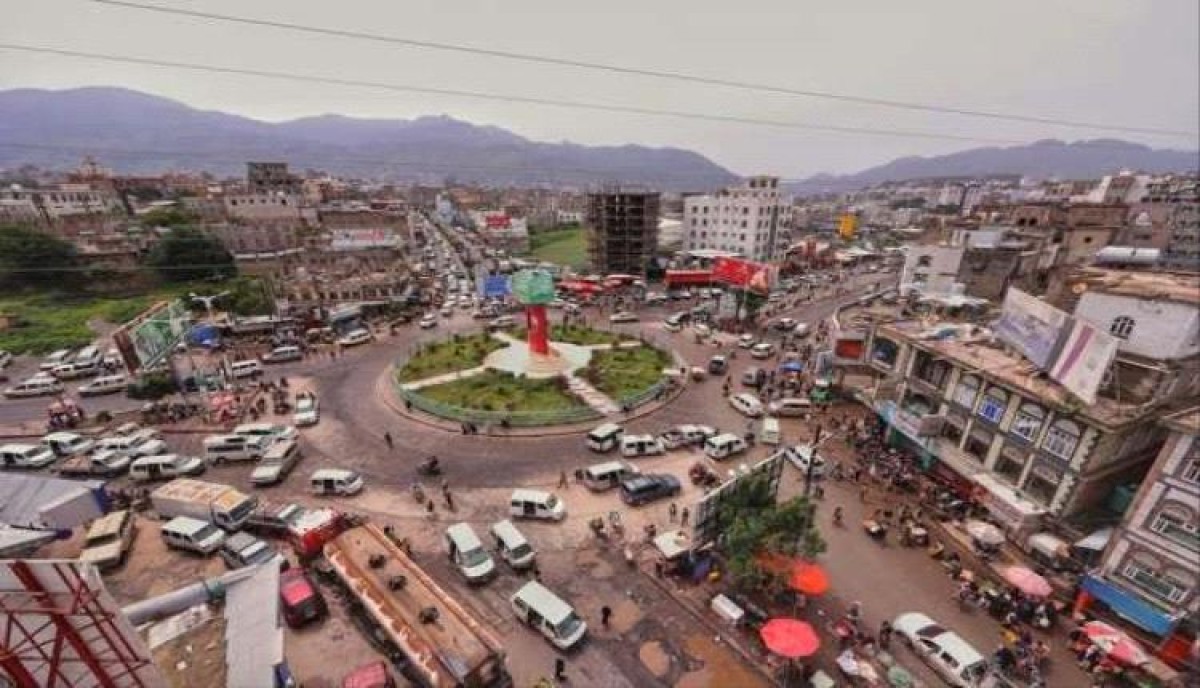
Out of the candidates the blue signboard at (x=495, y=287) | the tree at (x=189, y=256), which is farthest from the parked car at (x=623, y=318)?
the tree at (x=189, y=256)

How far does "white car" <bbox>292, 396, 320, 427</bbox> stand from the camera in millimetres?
31344

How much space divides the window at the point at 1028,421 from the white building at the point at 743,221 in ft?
201

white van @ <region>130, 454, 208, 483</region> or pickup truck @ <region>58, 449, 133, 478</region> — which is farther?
pickup truck @ <region>58, 449, 133, 478</region>

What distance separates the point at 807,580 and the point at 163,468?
32.9 m

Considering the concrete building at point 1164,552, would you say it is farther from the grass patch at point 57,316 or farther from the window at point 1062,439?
the grass patch at point 57,316

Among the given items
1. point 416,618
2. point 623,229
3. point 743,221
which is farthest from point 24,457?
point 743,221

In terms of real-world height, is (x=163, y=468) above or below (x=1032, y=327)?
below

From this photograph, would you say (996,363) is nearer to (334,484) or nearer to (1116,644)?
(1116,644)

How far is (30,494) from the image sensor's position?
22.1m

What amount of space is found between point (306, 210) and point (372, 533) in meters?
89.5

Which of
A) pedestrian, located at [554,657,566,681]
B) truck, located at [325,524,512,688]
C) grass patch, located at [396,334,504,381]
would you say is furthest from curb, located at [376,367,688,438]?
pedestrian, located at [554,657,566,681]

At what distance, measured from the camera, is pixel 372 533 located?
766 inches

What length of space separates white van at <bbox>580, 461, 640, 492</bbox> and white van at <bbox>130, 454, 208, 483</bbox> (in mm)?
21857

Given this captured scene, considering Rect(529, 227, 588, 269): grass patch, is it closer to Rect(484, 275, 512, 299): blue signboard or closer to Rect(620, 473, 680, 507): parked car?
Rect(484, 275, 512, 299): blue signboard
